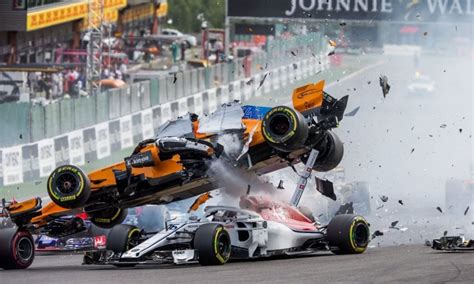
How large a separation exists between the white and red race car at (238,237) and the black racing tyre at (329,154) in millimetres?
1037

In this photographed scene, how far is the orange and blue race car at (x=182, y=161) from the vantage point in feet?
72.6

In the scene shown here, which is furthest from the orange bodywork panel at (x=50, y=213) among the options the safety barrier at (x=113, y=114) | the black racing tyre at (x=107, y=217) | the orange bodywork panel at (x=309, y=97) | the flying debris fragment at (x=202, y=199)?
the safety barrier at (x=113, y=114)

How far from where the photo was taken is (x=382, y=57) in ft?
142

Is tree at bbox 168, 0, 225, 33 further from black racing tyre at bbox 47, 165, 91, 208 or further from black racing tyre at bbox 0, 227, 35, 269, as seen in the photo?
black racing tyre at bbox 47, 165, 91, 208

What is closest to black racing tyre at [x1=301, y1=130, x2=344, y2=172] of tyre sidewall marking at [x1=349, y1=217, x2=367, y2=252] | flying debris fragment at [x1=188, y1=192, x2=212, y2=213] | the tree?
tyre sidewall marking at [x1=349, y1=217, x2=367, y2=252]

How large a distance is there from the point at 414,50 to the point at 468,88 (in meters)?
11.5

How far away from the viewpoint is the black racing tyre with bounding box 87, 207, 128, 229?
23.9 meters

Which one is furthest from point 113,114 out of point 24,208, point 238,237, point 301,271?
point 301,271

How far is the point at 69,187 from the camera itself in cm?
2236

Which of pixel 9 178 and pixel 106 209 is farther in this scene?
pixel 9 178

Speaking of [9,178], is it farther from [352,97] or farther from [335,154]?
[335,154]

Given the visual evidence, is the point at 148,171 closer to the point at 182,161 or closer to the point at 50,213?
the point at 182,161

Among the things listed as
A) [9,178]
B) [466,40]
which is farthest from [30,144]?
[466,40]

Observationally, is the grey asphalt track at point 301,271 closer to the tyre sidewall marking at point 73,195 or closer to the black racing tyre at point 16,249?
the black racing tyre at point 16,249
